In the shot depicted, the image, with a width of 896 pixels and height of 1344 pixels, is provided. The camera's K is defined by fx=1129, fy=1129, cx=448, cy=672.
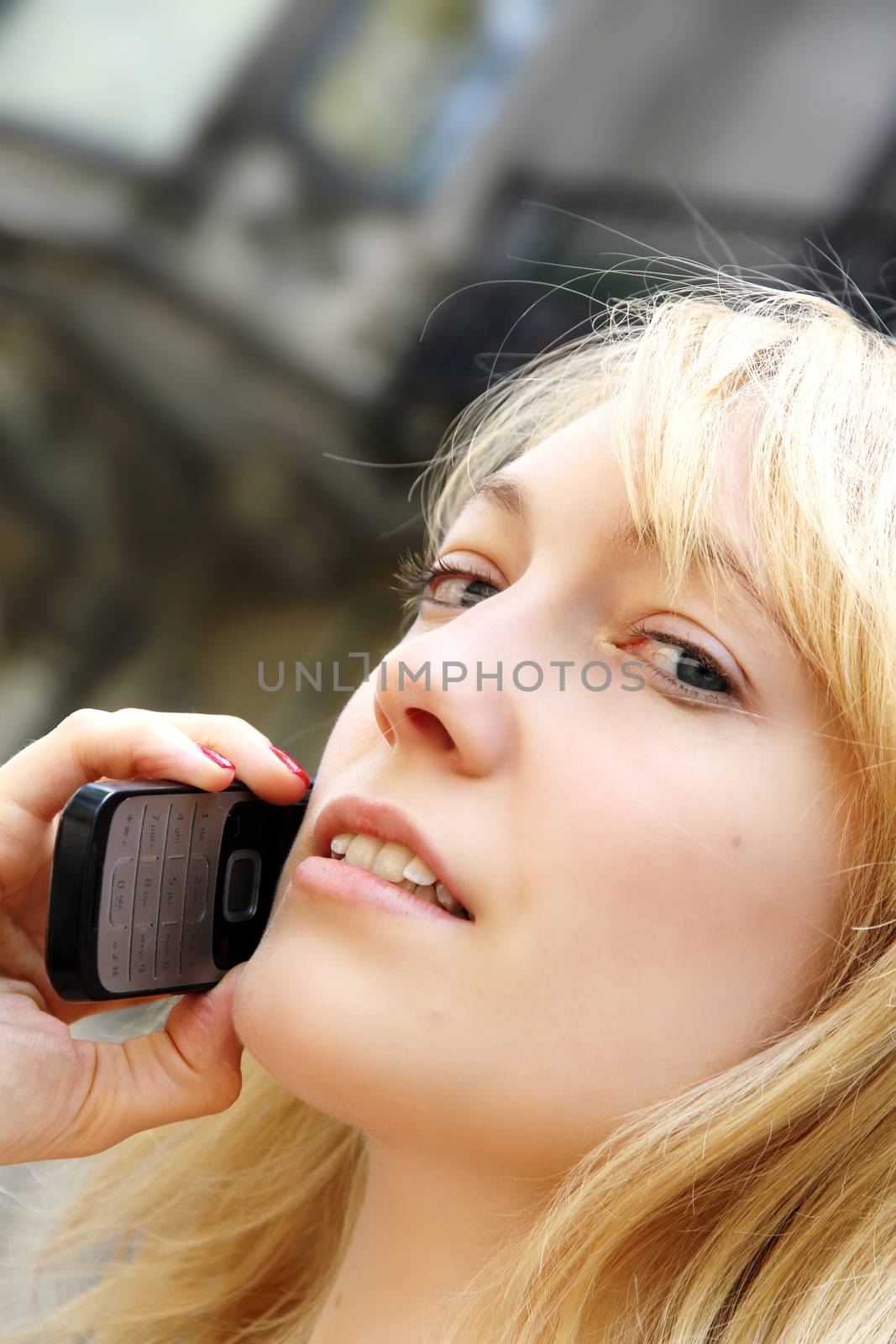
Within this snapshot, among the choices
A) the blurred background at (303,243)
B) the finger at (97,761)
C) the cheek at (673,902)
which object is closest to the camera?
the cheek at (673,902)

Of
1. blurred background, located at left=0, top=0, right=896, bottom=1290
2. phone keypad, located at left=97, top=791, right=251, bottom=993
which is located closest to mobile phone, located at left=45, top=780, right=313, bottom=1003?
phone keypad, located at left=97, top=791, right=251, bottom=993

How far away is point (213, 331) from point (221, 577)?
0.32m

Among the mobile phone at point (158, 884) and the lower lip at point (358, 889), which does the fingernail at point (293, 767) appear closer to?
the mobile phone at point (158, 884)

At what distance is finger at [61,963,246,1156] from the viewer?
2.98ft

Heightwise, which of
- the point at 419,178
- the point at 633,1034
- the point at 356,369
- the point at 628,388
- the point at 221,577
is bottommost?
the point at 633,1034

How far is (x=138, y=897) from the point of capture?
0.83 metres

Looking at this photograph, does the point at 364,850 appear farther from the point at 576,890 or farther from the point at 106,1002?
the point at 106,1002

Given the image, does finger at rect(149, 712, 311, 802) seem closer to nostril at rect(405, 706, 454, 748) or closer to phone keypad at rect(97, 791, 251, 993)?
phone keypad at rect(97, 791, 251, 993)

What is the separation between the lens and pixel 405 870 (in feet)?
2.49

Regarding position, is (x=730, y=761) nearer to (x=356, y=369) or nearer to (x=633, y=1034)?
(x=633, y=1034)

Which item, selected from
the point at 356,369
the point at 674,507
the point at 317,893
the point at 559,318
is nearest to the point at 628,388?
the point at 674,507

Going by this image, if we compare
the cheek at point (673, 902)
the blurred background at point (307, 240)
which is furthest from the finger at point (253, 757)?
the blurred background at point (307, 240)

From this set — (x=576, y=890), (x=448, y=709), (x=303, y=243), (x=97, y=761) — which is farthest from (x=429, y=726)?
(x=303, y=243)

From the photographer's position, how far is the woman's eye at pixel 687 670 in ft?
2.52
